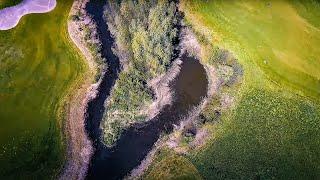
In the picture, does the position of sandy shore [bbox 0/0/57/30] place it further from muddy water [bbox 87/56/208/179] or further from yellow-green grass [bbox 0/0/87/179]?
muddy water [bbox 87/56/208/179]

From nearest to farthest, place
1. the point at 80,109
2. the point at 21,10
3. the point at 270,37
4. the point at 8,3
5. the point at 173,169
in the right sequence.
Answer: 1. the point at 173,169
2. the point at 80,109
3. the point at 270,37
4. the point at 21,10
5. the point at 8,3

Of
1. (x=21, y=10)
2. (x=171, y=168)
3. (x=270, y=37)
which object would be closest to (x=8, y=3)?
(x=21, y=10)

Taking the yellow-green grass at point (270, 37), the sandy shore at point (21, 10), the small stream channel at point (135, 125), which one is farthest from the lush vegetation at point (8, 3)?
the yellow-green grass at point (270, 37)

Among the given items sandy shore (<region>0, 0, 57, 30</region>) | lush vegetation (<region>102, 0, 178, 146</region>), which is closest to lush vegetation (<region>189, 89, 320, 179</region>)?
lush vegetation (<region>102, 0, 178, 146</region>)

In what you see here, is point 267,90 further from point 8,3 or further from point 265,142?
point 8,3

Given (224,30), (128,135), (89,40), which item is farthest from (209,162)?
(89,40)

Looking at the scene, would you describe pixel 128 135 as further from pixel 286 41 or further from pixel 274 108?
pixel 286 41

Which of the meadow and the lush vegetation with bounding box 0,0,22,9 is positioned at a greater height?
the lush vegetation with bounding box 0,0,22,9
